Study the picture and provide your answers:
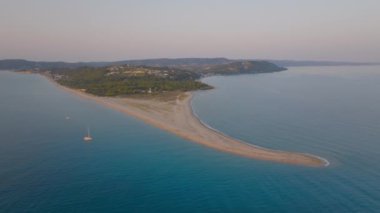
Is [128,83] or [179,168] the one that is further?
[128,83]

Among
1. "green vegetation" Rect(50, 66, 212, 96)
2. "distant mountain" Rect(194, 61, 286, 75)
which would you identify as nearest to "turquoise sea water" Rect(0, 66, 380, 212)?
"green vegetation" Rect(50, 66, 212, 96)

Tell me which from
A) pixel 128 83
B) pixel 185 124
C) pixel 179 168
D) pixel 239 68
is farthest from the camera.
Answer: pixel 239 68

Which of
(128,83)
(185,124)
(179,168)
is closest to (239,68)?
(128,83)

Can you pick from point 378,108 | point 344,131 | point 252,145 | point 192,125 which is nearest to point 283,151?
point 252,145

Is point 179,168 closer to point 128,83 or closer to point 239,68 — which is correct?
point 128,83

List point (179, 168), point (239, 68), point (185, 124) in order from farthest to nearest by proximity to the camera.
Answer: point (239, 68) < point (185, 124) < point (179, 168)

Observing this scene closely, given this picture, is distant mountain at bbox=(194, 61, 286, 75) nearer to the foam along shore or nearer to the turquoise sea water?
the foam along shore

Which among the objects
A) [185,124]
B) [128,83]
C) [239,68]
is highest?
[239,68]
